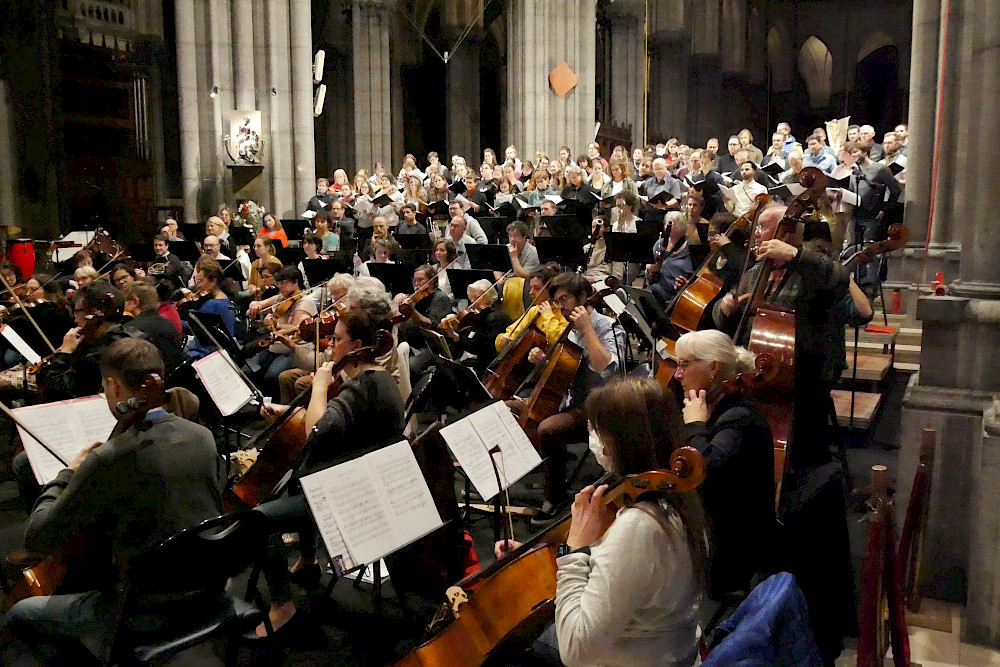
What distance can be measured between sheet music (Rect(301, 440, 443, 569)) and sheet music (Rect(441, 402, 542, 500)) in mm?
381

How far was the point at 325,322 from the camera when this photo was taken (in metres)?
5.44

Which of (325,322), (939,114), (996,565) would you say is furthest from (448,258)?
(996,565)

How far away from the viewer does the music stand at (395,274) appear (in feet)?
27.6

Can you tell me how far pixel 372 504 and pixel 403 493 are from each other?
14cm

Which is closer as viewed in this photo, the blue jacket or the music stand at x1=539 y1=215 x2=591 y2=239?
the blue jacket

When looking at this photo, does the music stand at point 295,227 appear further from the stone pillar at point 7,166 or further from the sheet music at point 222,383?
the sheet music at point 222,383

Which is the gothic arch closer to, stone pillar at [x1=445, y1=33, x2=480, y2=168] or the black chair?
stone pillar at [x1=445, y1=33, x2=480, y2=168]

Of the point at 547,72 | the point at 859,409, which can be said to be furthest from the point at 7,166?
the point at 859,409

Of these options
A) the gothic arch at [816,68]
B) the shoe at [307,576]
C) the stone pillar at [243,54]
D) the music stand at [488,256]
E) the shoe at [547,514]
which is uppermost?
the gothic arch at [816,68]

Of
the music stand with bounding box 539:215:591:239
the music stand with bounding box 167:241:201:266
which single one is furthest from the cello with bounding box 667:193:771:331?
the music stand with bounding box 167:241:201:266

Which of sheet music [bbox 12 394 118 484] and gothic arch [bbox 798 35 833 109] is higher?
gothic arch [bbox 798 35 833 109]

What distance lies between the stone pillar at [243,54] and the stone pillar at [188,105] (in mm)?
609

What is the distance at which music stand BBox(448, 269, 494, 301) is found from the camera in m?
7.77

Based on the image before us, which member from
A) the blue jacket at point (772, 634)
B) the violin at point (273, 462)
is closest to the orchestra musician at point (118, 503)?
the violin at point (273, 462)
